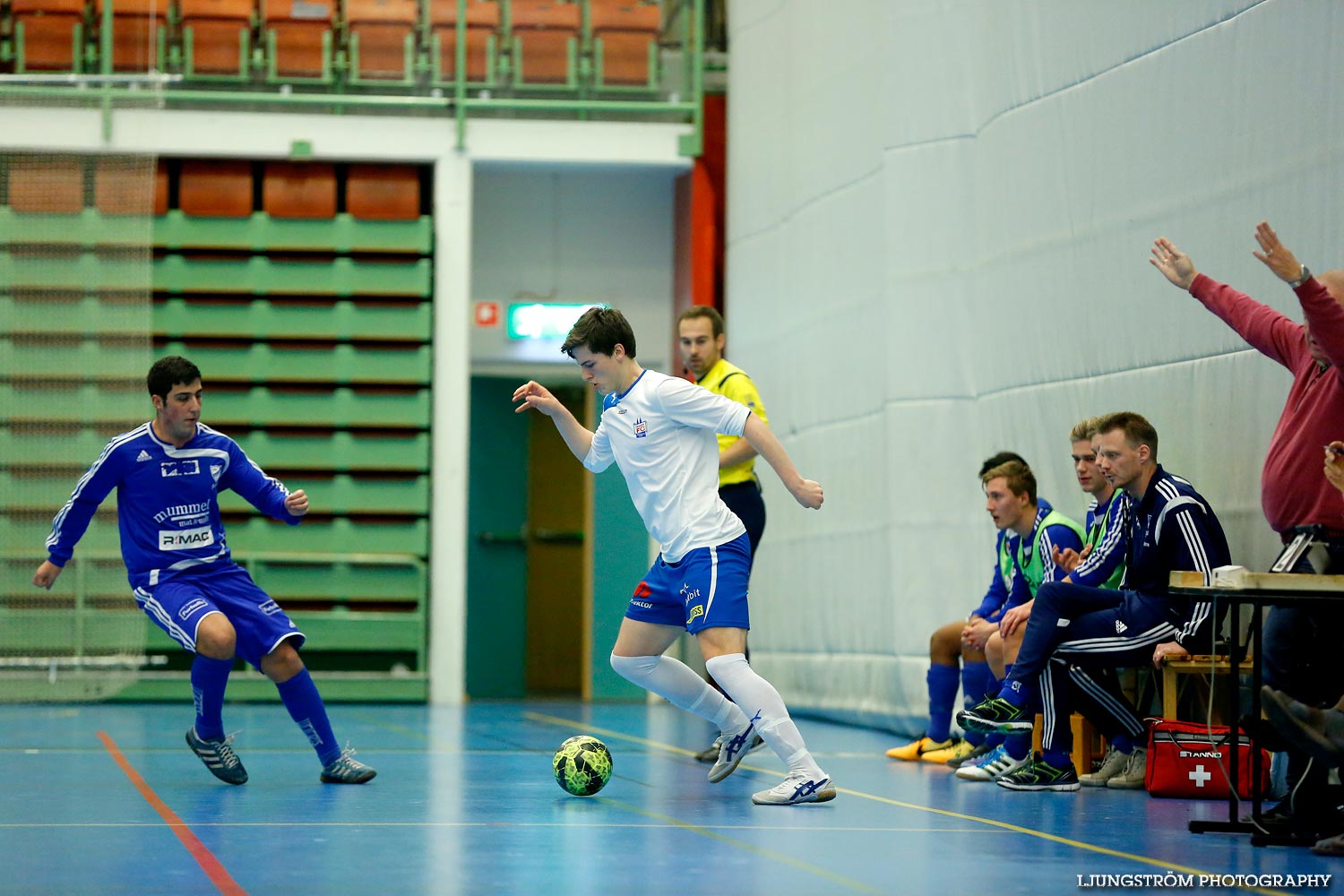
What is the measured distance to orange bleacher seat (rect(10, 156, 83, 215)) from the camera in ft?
38.2

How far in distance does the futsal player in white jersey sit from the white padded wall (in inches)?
84.8

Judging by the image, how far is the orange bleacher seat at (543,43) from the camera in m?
12.8

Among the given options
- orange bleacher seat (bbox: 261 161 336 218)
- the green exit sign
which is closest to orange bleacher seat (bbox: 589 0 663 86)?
the green exit sign

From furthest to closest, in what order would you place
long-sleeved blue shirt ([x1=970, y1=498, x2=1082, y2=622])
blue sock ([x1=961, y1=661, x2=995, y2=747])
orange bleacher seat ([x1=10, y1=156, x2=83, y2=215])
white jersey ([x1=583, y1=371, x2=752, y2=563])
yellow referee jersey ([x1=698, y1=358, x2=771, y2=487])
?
orange bleacher seat ([x1=10, y1=156, x2=83, y2=215]), blue sock ([x1=961, y1=661, x2=995, y2=747]), yellow referee jersey ([x1=698, y1=358, x2=771, y2=487]), long-sleeved blue shirt ([x1=970, y1=498, x2=1082, y2=622]), white jersey ([x1=583, y1=371, x2=752, y2=563])

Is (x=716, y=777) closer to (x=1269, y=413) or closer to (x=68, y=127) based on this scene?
(x=1269, y=413)

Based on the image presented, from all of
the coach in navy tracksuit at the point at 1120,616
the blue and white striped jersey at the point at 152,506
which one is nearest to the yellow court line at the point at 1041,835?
the coach in navy tracksuit at the point at 1120,616

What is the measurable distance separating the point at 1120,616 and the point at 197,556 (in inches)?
142

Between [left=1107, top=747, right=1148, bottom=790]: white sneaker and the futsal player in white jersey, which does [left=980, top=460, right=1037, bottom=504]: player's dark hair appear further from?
the futsal player in white jersey

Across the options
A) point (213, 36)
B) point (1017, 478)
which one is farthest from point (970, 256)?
point (213, 36)

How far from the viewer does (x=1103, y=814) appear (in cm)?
507

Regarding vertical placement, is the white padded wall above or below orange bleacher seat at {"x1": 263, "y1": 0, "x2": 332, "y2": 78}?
below

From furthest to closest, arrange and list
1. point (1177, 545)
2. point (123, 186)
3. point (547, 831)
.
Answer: point (123, 186)
point (1177, 545)
point (547, 831)

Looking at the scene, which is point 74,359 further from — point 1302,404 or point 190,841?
point 1302,404

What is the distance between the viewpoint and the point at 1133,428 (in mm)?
5746
